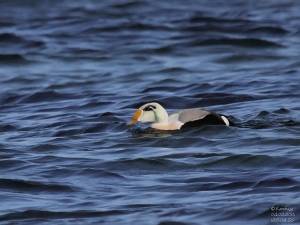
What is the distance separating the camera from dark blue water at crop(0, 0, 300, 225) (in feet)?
29.8

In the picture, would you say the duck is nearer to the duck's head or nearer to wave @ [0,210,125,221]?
the duck's head

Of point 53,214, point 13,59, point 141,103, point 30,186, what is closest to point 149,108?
point 141,103

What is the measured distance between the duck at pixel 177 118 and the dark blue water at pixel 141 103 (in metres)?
0.12

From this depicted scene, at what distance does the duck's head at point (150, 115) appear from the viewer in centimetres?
1253

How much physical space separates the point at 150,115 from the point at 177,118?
0.38m

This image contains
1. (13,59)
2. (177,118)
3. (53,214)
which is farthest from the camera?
(13,59)

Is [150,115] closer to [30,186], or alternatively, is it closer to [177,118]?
[177,118]

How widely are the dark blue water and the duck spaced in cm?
12

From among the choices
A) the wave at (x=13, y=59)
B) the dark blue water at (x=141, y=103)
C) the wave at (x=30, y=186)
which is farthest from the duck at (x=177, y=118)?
the wave at (x=13, y=59)

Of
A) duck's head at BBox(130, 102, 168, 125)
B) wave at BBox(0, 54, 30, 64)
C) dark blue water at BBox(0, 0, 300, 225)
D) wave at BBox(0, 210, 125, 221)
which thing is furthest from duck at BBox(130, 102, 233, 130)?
wave at BBox(0, 54, 30, 64)

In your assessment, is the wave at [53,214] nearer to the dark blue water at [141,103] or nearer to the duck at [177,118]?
the dark blue water at [141,103]

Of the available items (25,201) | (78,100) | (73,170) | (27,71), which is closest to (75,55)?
(27,71)

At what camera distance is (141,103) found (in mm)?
15039

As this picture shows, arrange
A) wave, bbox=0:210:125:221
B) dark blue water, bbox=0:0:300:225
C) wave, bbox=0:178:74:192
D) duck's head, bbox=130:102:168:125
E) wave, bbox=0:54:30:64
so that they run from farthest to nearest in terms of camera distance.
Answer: wave, bbox=0:54:30:64
duck's head, bbox=130:102:168:125
wave, bbox=0:178:74:192
dark blue water, bbox=0:0:300:225
wave, bbox=0:210:125:221
